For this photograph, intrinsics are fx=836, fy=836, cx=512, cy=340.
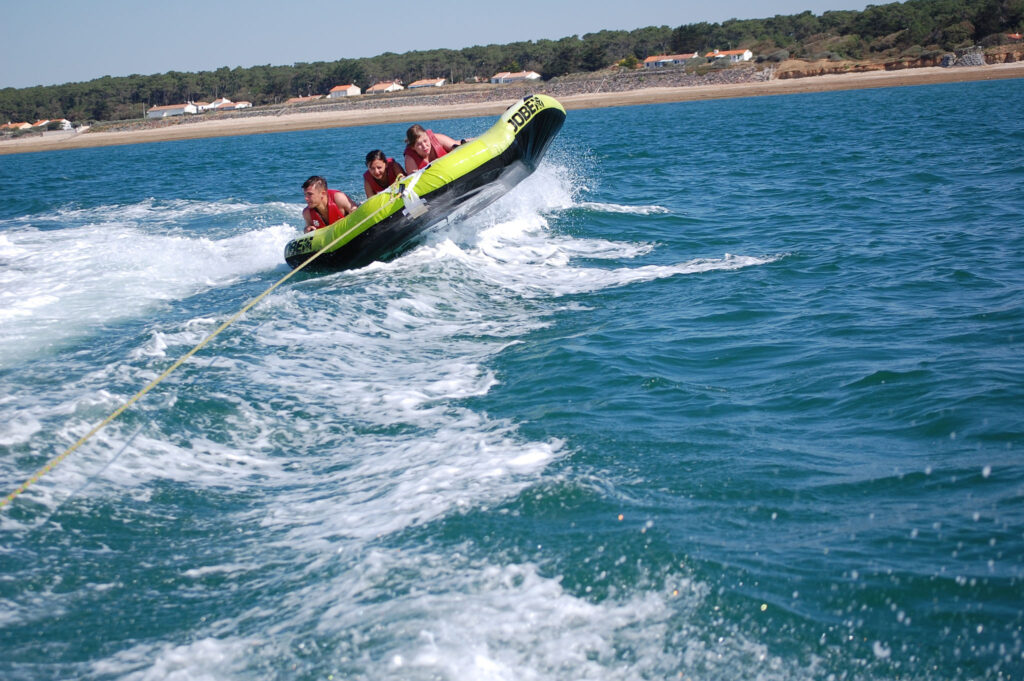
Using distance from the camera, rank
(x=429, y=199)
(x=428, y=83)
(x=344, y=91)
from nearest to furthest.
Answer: (x=429, y=199), (x=344, y=91), (x=428, y=83)

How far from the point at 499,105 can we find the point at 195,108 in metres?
46.3

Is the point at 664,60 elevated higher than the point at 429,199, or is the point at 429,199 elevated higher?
the point at 664,60

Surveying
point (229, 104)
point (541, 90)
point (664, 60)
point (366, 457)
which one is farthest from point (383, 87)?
point (366, 457)

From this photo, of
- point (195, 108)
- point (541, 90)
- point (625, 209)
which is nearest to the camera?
point (625, 209)

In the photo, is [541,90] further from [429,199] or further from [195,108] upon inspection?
[429,199]

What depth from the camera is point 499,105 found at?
56.4 meters

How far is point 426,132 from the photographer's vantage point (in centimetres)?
937

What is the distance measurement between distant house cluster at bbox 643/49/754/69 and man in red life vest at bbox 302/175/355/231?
69.8m

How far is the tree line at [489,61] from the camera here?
68.4 meters

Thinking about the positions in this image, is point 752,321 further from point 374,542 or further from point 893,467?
point 374,542

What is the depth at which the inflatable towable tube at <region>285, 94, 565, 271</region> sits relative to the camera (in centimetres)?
868

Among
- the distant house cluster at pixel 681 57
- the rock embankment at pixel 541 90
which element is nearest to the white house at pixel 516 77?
the rock embankment at pixel 541 90

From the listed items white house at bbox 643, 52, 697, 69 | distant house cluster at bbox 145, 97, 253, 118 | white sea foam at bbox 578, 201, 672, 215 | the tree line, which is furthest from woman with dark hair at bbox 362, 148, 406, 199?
distant house cluster at bbox 145, 97, 253, 118

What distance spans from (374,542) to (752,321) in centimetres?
381
